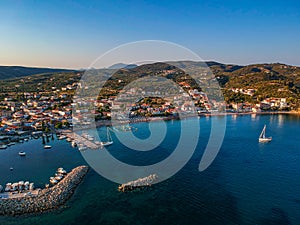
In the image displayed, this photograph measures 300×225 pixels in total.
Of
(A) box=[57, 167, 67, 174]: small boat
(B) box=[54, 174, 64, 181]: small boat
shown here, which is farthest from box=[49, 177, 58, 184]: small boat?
(A) box=[57, 167, 67, 174]: small boat

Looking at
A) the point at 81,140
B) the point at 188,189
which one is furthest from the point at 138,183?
the point at 81,140

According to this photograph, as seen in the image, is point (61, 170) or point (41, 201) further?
point (61, 170)

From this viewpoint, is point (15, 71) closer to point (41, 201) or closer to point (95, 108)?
point (95, 108)

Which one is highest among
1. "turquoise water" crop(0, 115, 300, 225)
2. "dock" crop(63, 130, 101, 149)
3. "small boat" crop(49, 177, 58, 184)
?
"dock" crop(63, 130, 101, 149)

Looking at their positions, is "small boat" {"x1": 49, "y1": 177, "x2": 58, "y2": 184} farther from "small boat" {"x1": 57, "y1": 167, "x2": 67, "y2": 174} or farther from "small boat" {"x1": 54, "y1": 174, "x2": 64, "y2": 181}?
"small boat" {"x1": 57, "y1": 167, "x2": 67, "y2": 174}

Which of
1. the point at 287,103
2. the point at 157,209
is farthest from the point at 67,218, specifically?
the point at 287,103

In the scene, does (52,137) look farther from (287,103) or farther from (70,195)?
(287,103)
